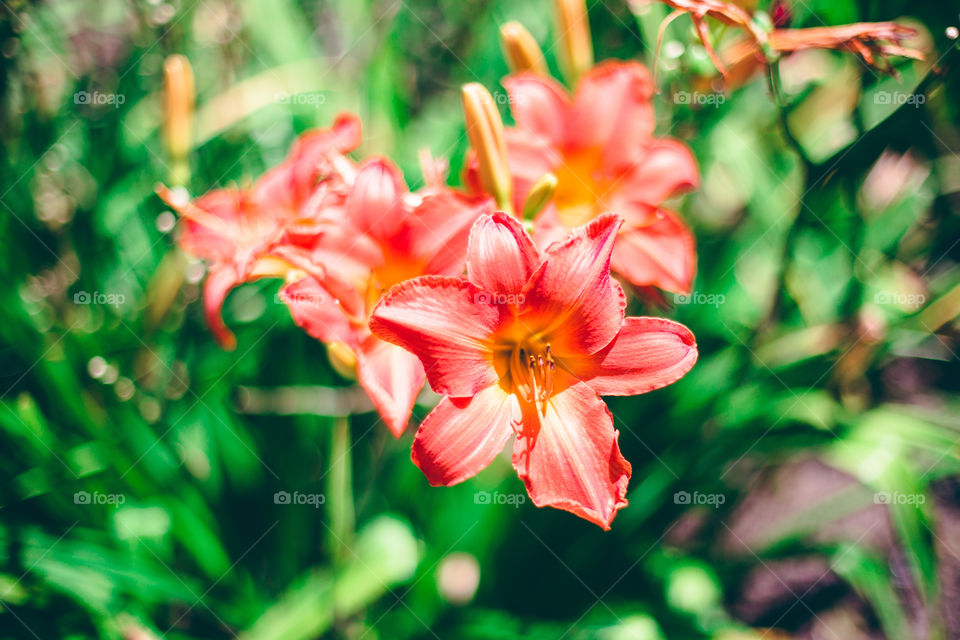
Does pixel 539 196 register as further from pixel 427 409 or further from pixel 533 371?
pixel 427 409

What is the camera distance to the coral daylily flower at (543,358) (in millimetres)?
640

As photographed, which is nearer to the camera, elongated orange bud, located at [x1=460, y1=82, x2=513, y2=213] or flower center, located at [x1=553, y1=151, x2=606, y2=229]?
elongated orange bud, located at [x1=460, y1=82, x2=513, y2=213]

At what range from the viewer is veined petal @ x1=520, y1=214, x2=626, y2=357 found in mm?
644

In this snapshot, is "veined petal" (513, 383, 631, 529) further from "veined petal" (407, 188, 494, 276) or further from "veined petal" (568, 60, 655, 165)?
"veined petal" (568, 60, 655, 165)

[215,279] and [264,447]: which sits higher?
[215,279]

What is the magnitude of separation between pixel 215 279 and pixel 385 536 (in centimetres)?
57

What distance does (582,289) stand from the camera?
663mm

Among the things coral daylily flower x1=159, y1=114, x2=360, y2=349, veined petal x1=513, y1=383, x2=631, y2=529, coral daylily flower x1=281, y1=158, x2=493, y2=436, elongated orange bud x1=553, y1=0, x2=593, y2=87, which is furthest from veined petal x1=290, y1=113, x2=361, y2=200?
veined petal x1=513, y1=383, x2=631, y2=529

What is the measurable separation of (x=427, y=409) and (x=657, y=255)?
60cm

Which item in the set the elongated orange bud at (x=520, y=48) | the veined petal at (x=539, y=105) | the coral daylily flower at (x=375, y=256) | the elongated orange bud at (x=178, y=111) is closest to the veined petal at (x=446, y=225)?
the coral daylily flower at (x=375, y=256)

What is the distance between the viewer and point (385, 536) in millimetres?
1118

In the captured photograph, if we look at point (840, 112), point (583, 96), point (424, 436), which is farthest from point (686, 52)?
point (840, 112)

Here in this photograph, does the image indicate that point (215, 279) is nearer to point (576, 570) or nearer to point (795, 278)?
point (576, 570)

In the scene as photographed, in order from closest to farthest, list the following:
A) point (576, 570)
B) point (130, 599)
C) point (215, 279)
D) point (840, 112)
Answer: point (215, 279), point (130, 599), point (576, 570), point (840, 112)
